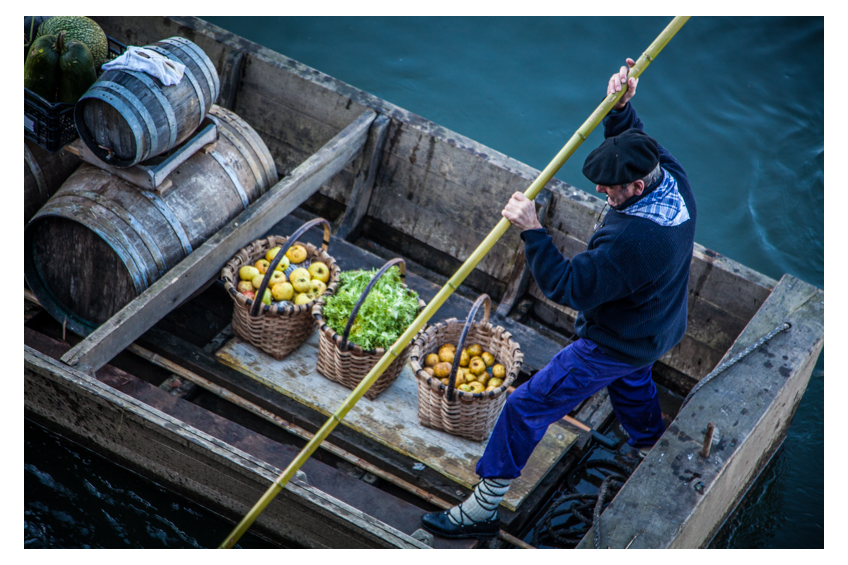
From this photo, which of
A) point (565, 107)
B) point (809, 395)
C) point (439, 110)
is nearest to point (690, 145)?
point (565, 107)

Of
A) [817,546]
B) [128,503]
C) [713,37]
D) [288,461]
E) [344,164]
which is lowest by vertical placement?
[128,503]

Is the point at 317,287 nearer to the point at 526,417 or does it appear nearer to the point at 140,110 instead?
the point at 140,110

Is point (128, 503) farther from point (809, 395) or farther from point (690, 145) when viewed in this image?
point (690, 145)

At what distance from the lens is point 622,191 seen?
318 cm

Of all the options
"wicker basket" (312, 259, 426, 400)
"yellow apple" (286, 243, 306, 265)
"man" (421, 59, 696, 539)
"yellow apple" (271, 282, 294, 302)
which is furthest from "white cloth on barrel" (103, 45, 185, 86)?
"man" (421, 59, 696, 539)

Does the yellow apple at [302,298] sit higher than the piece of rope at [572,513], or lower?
higher

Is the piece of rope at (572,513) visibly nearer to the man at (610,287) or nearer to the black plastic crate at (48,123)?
the man at (610,287)

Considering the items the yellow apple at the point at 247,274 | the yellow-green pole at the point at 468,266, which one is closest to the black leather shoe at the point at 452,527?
the yellow-green pole at the point at 468,266

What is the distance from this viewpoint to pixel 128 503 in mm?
4180

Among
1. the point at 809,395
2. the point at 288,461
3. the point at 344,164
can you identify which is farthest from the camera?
the point at 809,395

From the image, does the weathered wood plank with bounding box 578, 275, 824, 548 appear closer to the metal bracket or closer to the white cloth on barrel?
the metal bracket

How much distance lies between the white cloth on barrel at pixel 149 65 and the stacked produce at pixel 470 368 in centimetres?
207

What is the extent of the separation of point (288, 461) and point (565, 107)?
6.03 m

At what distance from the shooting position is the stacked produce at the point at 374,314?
13.7 ft
